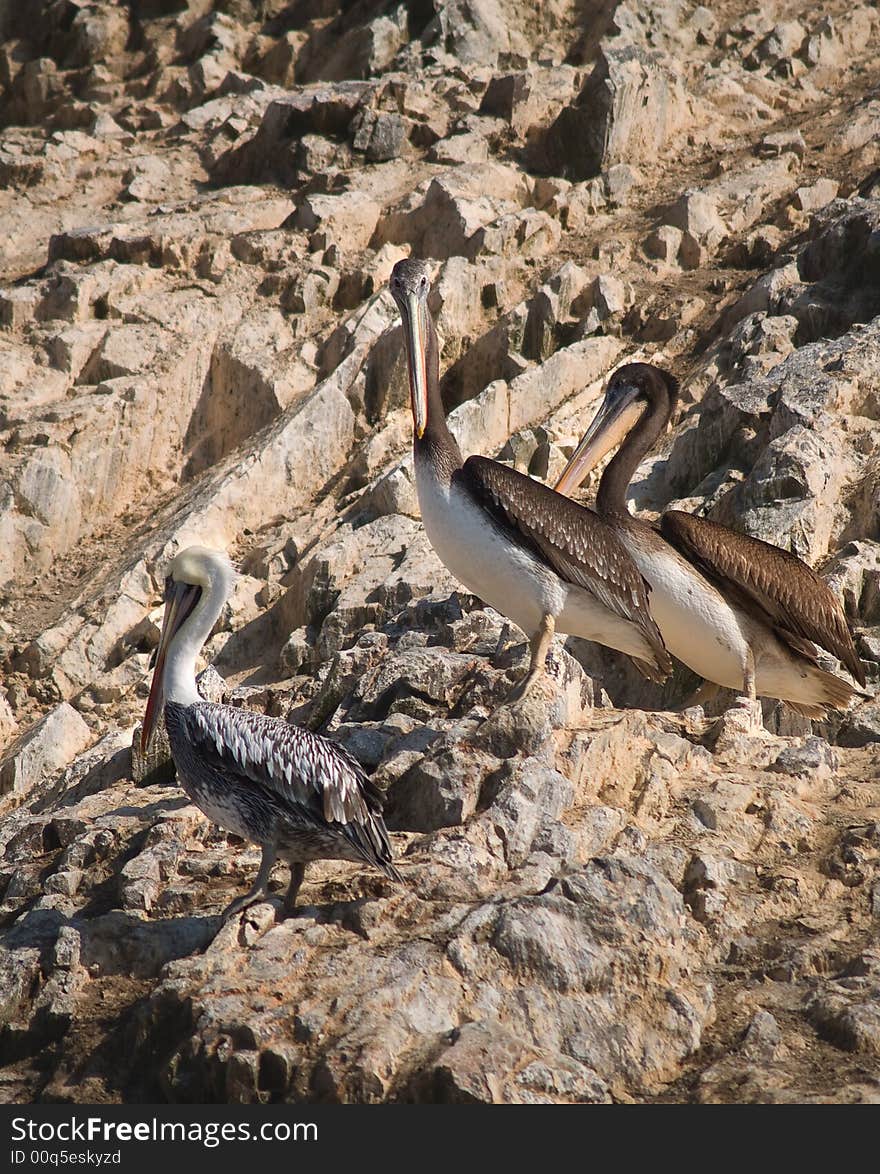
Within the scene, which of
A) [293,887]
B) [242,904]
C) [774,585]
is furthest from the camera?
[774,585]

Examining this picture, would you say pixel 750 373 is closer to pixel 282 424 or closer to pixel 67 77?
pixel 282 424

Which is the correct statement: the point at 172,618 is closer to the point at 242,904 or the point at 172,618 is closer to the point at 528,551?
the point at 242,904

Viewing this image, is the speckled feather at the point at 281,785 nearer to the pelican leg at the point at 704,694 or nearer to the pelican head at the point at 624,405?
the pelican leg at the point at 704,694

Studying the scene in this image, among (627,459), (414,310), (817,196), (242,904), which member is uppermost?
(817,196)

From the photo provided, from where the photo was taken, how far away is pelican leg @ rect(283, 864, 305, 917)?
6.57 meters

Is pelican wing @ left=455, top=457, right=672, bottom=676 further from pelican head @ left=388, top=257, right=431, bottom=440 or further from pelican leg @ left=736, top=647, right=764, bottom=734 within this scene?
pelican head @ left=388, top=257, right=431, bottom=440

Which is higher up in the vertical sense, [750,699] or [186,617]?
[186,617]

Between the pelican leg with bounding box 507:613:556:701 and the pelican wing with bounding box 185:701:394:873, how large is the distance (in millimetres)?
1329

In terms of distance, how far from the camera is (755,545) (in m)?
9.59

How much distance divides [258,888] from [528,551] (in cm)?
297

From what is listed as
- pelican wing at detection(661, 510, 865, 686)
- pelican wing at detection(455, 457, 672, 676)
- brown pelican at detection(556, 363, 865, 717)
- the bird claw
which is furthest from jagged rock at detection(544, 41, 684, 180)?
the bird claw

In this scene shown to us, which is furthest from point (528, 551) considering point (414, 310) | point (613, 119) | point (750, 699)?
point (613, 119)

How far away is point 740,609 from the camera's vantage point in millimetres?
9586

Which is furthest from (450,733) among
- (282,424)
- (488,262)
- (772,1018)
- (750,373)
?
(488,262)
